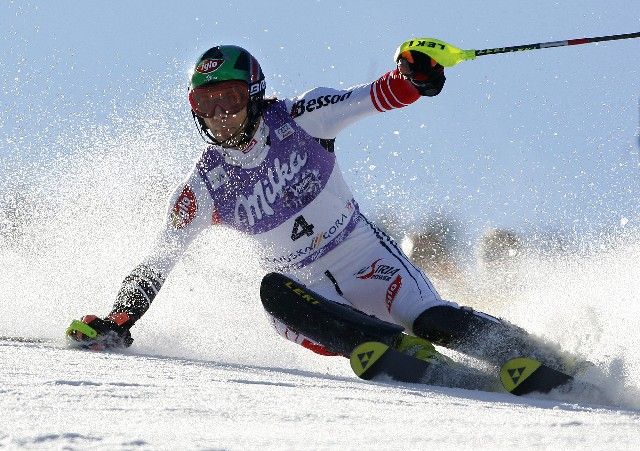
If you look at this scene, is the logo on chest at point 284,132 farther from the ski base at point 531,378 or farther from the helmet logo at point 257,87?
the ski base at point 531,378

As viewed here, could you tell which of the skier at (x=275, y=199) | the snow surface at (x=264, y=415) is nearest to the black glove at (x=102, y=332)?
the skier at (x=275, y=199)

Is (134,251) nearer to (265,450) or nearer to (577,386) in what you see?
(577,386)

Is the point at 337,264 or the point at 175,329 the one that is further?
the point at 175,329

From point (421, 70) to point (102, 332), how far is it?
238cm

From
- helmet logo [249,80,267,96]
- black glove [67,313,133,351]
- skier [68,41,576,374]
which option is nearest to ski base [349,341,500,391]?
skier [68,41,576,374]

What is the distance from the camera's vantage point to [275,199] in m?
6.16

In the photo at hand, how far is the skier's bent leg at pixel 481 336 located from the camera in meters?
4.85

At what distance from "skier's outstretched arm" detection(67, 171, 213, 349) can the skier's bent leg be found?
163cm

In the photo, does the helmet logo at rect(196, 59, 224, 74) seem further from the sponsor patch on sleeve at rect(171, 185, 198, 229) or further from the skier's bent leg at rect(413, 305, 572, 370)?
the skier's bent leg at rect(413, 305, 572, 370)

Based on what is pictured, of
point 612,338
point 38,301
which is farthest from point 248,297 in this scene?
point 612,338

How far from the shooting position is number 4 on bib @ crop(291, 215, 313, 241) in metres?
6.20

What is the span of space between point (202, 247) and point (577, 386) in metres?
3.17

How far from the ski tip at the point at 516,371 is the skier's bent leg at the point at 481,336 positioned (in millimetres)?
391

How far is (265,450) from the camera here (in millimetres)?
2354
